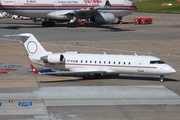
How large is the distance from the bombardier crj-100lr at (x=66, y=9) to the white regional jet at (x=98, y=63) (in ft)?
119

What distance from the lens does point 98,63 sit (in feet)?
128

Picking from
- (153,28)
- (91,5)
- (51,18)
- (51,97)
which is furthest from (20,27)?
(51,97)

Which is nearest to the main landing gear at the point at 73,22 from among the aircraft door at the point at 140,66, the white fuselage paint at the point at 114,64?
the white fuselage paint at the point at 114,64

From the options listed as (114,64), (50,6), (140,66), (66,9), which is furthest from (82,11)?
(140,66)

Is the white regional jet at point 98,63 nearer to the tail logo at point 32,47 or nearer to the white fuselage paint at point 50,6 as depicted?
the tail logo at point 32,47

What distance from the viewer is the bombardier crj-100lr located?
7569 centimetres

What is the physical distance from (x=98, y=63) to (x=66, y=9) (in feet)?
135

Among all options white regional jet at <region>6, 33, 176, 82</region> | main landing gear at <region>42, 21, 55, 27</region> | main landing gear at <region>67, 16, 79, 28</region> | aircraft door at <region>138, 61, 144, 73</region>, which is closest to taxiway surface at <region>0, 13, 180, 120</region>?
white regional jet at <region>6, 33, 176, 82</region>

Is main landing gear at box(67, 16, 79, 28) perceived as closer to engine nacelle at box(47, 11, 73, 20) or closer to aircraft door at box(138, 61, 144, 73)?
engine nacelle at box(47, 11, 73, 20)

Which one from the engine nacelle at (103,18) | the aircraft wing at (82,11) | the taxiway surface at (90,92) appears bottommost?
the taxiway surface at (90,92)

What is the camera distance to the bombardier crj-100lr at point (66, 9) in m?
75.7

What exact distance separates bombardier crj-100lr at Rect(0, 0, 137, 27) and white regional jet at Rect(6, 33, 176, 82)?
36.2 m

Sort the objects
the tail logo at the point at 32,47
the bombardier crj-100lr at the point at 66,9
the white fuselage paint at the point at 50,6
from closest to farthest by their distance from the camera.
A: the tail logo at the point at 32,47 → the white fuselage paint at the point at 50,6 → the bombardier crj-100lr at the point at 66,9

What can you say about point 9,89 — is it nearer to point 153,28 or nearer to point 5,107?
point 5,107
